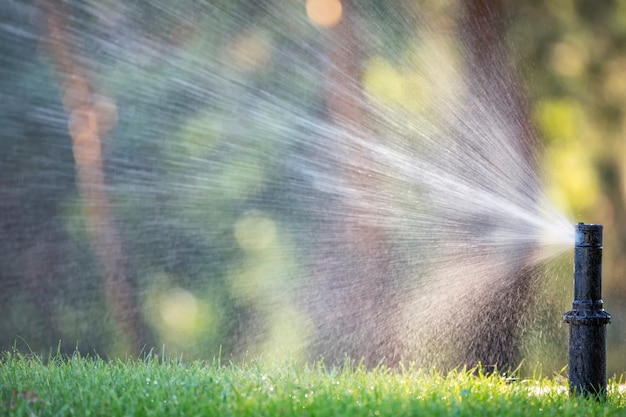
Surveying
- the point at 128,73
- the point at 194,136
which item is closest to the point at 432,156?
the point at 194,136

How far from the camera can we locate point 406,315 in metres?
7.15

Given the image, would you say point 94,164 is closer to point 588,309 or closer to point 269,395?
point 269,395

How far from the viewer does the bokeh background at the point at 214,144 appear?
6500 millimetres

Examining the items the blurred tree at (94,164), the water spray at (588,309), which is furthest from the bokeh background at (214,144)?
the water spray at (588,309)

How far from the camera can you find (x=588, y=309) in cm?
384

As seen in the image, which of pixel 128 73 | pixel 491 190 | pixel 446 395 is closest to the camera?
pixel 446 395

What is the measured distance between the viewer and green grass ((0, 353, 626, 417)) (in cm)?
344

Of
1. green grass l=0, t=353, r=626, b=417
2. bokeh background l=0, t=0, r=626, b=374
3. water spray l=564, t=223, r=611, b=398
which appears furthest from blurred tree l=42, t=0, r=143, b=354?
water spray l=564, t=223, r=611, b=398

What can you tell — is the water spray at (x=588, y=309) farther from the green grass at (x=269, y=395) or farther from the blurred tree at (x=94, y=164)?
the blurred tree at (x=94, y=164)

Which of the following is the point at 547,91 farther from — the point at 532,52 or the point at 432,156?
the point at 432,156

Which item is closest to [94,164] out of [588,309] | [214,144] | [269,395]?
[214,144]

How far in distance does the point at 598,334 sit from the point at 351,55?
12.1ft

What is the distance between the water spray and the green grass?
185 mm

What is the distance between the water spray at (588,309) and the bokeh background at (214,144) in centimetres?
283
